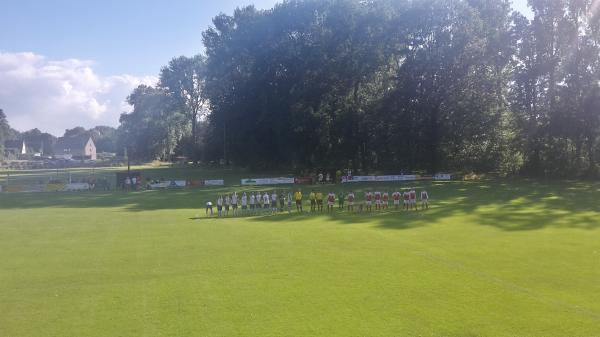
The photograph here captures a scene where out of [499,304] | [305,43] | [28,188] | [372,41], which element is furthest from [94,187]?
[499,304]

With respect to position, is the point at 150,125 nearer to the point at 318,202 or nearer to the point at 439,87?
the point at 439,87

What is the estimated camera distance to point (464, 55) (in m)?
55.4

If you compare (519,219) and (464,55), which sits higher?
(464,55)

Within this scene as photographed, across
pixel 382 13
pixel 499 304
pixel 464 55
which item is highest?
pixel 382 13

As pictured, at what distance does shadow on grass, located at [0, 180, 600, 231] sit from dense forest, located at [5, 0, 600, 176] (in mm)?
5946

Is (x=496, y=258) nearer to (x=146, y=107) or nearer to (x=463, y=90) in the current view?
(x=463, y=90)

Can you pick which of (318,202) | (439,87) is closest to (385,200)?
(318,202)

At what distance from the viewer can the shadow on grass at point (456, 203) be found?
27.6 metres

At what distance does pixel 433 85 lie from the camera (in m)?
56.9

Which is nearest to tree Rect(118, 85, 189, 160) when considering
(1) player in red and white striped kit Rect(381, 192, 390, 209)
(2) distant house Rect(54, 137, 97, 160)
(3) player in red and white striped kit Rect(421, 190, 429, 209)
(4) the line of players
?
(2) distant house Rect(54, 137, 97, 160)

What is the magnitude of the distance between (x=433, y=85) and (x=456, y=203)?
24.4 metres

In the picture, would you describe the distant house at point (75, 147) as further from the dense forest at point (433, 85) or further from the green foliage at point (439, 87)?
the green foliage at point (439, 87)

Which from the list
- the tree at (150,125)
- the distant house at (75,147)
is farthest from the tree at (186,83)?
the distant house at (75,147)

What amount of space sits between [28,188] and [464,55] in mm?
48311
